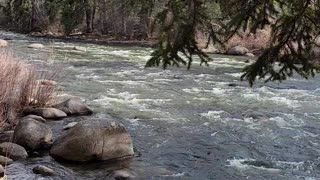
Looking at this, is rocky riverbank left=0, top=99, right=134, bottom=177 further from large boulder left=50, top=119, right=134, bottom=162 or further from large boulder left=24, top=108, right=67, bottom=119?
large boulder left=24, top=108, right=67, bottom=119

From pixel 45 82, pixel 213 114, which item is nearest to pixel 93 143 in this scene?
pixel 45 82

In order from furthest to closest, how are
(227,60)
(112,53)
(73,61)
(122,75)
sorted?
(112,53), (227,60), (73,61), (122,75)

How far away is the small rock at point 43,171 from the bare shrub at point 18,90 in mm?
2137

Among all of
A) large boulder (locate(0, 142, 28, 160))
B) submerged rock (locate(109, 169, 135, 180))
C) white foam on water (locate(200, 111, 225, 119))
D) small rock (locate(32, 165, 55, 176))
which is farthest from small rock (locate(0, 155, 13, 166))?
white foam on water (locate(200, 111, 225, 119))

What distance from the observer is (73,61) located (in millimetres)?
19531

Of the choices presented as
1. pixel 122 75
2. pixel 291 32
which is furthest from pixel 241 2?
pixel 122 75

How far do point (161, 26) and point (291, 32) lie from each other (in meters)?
1.30

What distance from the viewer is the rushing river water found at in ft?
24.6

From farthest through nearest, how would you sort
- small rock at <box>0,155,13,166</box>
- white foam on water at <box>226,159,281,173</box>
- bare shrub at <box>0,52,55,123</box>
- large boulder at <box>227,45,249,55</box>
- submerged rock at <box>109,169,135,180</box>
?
large boulder at <box>227,45,249,55</box>, bare shrub at <box>0,52,55,123</box>, white foam on water at <box>226,159,281,173</box>, small rock at <box>0,155,13,166</box>, submerged rock at <box>109,169,135,180</box>

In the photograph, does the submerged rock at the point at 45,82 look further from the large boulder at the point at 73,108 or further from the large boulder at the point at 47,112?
the large boulder at the point at 47,112

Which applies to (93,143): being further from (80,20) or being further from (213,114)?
(80,20)

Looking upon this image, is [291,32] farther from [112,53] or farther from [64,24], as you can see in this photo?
[64,24]

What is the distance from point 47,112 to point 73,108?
2.25 ft

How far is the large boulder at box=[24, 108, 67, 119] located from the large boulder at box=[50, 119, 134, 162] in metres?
2.08
